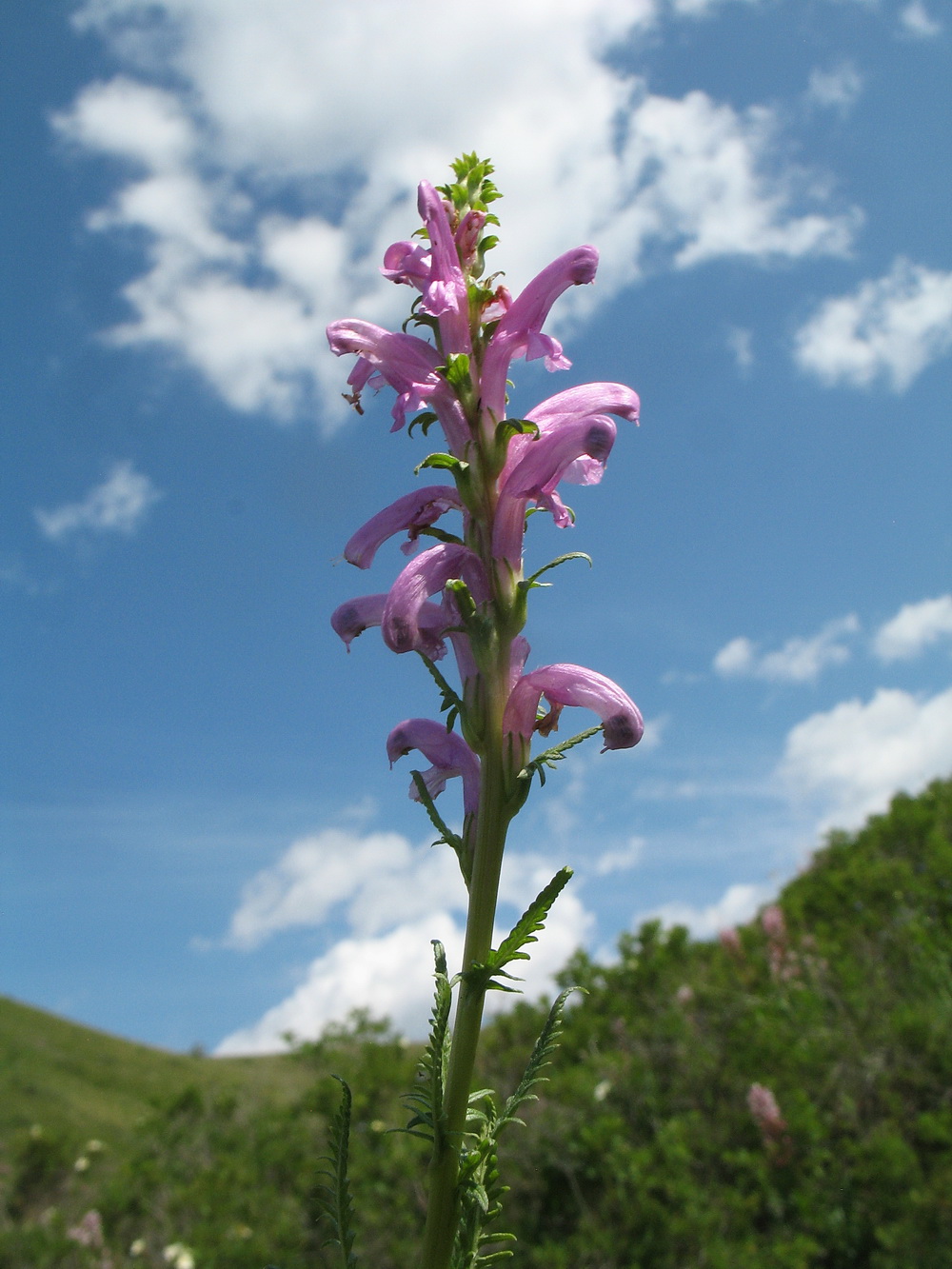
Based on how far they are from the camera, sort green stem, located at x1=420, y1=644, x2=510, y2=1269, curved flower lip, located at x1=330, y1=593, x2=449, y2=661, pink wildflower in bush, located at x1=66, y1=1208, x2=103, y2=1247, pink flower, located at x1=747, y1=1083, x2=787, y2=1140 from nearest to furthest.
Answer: green stem, located at x1=420, y1=644, x2=510, y2=1269 < curved flower lip, located at x1=330, y1=593, x2=449, y2=661 < pink flower, located at x1=747, y1=1083, x2=787, y2=1140 < pink wildflower in bush, located at x1=66, y1=1208, x2=103, y2=1247

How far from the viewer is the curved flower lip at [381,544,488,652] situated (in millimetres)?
1784

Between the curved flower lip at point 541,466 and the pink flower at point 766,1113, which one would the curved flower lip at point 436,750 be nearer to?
Answer: the curved flower lip at point 541,466

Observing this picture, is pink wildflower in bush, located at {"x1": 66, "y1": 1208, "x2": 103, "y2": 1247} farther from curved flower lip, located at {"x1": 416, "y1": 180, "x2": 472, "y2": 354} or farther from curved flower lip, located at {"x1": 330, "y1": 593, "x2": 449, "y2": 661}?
curved flower lip, located at {"x1": 416, "y1": 180, "x2": 472, "y2": 354}

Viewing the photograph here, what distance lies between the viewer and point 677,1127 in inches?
275

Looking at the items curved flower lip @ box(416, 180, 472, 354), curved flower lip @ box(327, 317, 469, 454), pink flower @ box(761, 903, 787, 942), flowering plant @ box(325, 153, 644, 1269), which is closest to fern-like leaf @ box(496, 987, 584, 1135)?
flowering plant @ box(325, 153, 644, 1269)

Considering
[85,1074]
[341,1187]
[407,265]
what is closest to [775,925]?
[341,1187]

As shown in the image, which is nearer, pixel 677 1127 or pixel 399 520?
pixel 399 520

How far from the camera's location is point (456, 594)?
175 cm

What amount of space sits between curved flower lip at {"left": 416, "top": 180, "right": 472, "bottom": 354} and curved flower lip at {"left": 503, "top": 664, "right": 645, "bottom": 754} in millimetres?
776

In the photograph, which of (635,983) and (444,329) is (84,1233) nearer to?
(635,983)

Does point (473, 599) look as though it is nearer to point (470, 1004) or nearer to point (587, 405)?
point (587, 405)

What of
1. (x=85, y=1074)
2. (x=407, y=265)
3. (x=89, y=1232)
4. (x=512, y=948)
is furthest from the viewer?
(x=85, y=1074)

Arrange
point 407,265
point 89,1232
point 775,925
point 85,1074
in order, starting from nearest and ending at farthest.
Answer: point 407,265 → point 89,1232 → point 775,925 → point 85,1074

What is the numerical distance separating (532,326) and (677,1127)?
701cm
